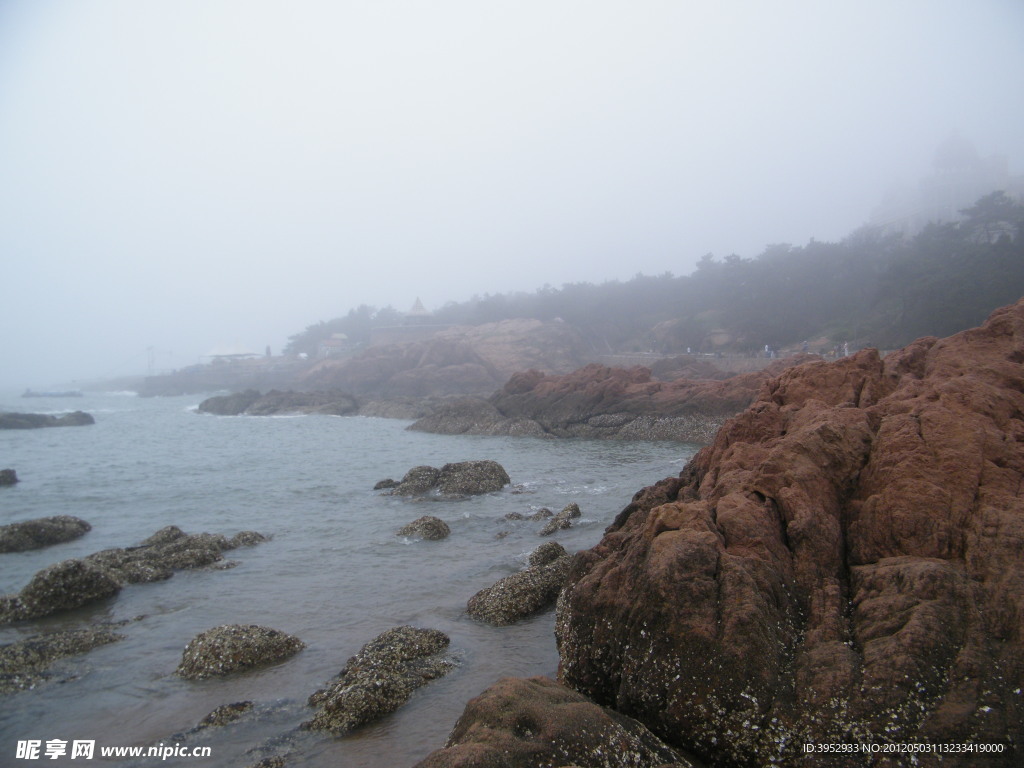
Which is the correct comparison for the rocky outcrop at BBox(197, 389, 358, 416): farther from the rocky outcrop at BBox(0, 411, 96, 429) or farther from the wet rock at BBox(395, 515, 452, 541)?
the wet rock at BBox(395, 515, 452, 541)

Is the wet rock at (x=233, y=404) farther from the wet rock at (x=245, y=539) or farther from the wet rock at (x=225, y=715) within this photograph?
the wet rock at (x=225, y=715)

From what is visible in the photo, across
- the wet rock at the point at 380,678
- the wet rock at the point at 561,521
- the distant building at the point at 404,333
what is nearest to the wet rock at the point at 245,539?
the wet rock at the point at 561,521

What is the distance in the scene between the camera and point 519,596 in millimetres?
8891

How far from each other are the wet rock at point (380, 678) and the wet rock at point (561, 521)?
5.59 meters

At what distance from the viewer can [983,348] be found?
10.1 m

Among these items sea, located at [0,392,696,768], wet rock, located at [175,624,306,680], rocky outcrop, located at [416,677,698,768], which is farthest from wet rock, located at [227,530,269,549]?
rocky outcrop, located at [416,677,698,768]

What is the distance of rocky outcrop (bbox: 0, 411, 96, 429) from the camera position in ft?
151

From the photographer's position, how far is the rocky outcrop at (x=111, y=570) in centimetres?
973

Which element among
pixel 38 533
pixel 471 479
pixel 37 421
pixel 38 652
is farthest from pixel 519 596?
pixel 37 421

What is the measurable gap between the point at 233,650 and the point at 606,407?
2628cm

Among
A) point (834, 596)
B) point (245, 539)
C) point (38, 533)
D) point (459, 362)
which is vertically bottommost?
point (245, 539)

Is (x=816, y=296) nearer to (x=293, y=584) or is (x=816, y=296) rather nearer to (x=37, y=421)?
(x=293, y=584)

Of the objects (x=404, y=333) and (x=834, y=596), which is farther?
(x=404, y=333)

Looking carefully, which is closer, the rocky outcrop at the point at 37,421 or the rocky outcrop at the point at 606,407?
the rocky outcrop at the point at 606,407
